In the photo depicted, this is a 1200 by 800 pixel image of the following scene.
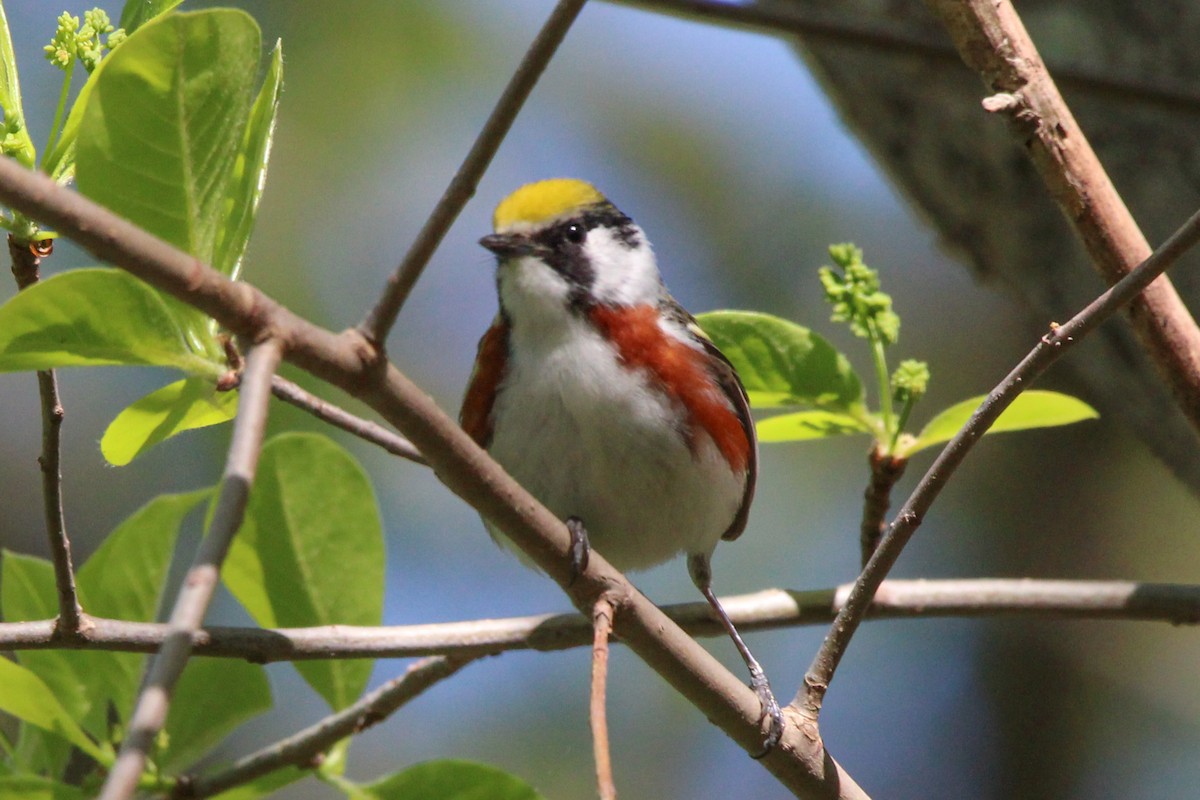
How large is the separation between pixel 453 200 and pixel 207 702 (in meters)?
1.47

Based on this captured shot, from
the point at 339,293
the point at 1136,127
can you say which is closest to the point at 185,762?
the point at 1136,127

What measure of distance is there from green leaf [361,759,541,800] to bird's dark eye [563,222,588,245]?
138cm

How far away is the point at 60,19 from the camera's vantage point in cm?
185

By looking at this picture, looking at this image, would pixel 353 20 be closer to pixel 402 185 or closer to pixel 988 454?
pixel 402 185

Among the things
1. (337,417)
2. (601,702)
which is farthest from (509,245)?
(601,702)

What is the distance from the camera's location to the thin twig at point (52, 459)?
1.86m

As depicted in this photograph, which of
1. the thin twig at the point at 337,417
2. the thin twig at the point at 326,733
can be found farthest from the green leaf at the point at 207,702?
the thin twig at the point at 337,417

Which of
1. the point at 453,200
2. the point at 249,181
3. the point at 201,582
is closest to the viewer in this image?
the point at 201,582

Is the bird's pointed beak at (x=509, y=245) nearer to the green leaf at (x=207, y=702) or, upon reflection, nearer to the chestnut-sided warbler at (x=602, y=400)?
the chestnut-sided warbler at (x=602, y=400)

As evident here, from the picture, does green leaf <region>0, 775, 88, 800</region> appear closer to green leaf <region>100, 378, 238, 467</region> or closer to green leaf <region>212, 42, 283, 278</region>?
green leaf <region>100, 378, 238, 467</region>

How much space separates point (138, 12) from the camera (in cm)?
194

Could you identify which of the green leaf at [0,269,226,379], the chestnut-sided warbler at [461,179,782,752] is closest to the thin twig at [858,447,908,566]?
the chestnut-sided warbler at [461,179,782,752]

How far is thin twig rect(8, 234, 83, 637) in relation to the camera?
1.86 metres

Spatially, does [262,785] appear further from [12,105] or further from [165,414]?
[12,105]
